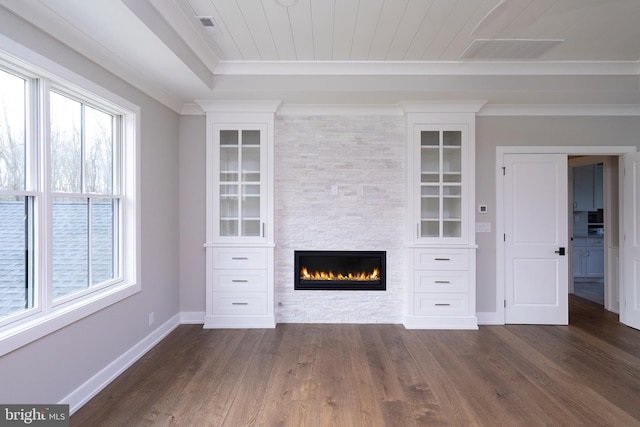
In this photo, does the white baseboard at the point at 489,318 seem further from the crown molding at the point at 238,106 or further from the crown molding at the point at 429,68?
the crown molding at the point at 238,106

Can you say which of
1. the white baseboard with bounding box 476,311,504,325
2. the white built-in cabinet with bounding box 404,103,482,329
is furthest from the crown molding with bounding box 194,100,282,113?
the white baseboard with bounding box 476,311,504,325

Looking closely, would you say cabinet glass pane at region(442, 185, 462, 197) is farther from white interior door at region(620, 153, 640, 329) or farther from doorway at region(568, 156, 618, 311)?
doorway at region(568, 156, 618, 311)

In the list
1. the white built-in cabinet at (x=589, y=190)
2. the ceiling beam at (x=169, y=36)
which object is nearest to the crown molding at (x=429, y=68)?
the ceiling beam at (x=169, y=36)

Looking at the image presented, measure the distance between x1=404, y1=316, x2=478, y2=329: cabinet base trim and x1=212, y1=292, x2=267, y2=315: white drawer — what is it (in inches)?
69.8

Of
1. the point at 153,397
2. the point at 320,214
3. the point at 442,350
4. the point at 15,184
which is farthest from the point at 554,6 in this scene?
the point at 153,397

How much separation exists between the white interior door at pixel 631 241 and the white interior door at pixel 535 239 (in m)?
0.72

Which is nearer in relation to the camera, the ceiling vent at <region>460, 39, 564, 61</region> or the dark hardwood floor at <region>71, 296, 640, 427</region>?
the dark hardwood floor at <region>71, 296, 640, 427</region>

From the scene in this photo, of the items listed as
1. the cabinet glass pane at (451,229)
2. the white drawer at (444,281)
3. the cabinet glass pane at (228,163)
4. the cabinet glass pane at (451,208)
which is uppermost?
the cabinet glass pane at (228,163)

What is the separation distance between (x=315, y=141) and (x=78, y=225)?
2.52 m

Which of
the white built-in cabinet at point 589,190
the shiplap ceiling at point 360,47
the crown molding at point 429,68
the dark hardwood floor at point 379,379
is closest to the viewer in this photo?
the dark hardwood floor at point 379,379

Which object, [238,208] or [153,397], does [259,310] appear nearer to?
[238,208]

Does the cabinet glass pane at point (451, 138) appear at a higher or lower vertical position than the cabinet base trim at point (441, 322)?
higher

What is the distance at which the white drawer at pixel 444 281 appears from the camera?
371 centimetres

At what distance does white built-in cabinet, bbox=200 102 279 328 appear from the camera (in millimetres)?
3736
